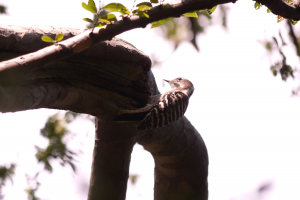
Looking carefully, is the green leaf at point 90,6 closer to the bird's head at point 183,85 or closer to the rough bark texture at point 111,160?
the rough bark texture at point 111,160

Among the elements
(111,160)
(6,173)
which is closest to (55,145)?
(6,173)

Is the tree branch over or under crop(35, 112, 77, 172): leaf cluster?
over

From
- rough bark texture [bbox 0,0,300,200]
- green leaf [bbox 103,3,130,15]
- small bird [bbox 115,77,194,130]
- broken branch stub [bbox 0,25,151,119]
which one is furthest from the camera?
small bird [bbox 115,77,194,130]

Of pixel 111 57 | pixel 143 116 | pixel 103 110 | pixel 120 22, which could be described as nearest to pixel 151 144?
pixel 143 116

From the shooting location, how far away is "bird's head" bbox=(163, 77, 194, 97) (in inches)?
136

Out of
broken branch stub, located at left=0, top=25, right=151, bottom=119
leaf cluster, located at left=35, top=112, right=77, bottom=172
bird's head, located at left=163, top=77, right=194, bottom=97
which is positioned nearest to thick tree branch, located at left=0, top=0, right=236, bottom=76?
broken branch stub, located at left=0, top=25, right=151, bottom=119

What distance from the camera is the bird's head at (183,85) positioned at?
3.45 metres

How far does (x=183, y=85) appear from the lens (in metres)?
3.53

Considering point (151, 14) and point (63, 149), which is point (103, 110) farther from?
point (63, 149)

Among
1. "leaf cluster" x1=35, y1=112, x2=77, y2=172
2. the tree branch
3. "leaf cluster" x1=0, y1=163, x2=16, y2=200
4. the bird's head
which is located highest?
the bird's head

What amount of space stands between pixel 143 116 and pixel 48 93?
1047mm

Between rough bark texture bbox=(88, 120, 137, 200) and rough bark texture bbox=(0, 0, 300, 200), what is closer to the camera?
rough bark texture bbox=(0, 0, 300, 200)

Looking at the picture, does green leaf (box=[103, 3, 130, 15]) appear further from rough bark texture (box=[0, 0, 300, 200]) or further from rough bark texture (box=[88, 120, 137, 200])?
rough bark texture (box=[88, 120, 137, 200])

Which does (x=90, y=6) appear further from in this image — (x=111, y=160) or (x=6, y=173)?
(x=6, y=173)
